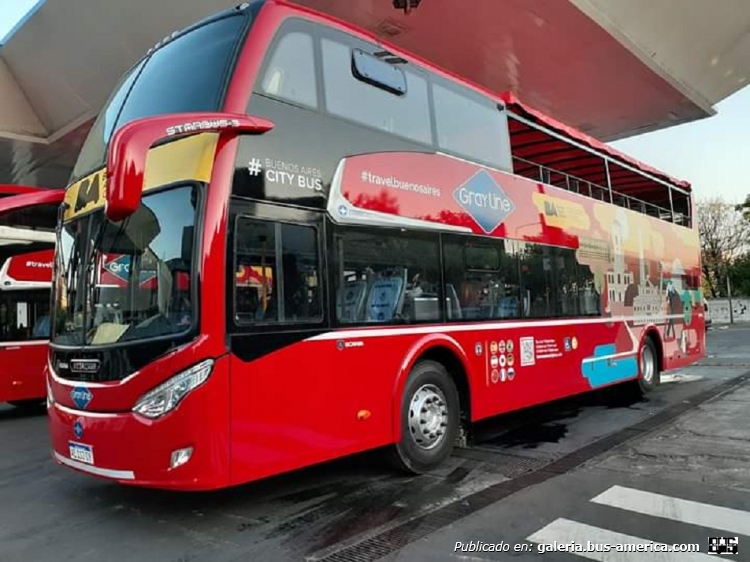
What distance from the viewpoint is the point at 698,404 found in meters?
9.54

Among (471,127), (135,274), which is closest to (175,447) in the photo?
(135,274)

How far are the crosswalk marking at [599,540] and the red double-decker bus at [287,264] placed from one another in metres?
1.64

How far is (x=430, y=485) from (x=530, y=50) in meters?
12.1

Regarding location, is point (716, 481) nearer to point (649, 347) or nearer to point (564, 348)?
point (564, 348)

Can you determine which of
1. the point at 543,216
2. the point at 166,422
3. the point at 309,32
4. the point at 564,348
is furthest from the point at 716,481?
the point at 309,32

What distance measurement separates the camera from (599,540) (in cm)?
427

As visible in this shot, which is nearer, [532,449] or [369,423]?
[369,423]

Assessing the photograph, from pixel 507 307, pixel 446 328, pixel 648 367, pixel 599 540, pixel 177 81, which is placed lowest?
pixel 599 540

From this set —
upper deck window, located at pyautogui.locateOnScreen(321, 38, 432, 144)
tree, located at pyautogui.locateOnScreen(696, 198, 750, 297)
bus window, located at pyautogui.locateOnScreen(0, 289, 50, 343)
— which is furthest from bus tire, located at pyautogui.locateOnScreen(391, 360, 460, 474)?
tree, located at pyautogui.locateOnScreen(696, 198, 750, 297)

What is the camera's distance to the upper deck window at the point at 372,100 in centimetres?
555

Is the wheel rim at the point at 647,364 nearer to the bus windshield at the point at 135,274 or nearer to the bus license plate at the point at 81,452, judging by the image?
the bus windshield at the point at 135,274

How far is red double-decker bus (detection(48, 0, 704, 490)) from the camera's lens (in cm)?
429

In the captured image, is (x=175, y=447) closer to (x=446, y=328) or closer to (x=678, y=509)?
(x=446, y=328)

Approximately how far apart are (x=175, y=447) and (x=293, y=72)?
10.1ft
